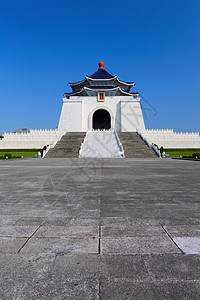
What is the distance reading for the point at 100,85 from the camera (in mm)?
48281

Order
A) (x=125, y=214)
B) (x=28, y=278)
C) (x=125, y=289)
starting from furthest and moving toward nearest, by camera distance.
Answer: (x=125, y=214)
(x=28, y=278)
(x=125, y=289)

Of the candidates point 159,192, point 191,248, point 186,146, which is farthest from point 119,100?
point 191,248

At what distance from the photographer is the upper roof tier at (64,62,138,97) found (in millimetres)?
46125

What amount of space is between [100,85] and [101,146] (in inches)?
949

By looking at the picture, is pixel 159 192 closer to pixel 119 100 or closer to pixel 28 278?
pixel 28 278

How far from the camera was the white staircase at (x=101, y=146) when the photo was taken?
2635 centimetres

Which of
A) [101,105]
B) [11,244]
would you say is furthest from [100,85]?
[11,244]

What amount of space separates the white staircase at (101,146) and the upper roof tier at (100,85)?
15.8 meters

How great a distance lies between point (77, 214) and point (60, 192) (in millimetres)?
1908

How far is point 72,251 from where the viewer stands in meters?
2.19

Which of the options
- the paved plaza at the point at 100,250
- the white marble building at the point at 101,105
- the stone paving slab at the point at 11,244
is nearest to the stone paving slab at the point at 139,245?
the paved plaza at the point at 100,250

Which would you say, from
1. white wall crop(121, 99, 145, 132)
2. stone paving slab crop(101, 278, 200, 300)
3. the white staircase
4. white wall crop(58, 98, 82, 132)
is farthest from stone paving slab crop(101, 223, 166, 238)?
white wall crop(121, 99, 145, 132)

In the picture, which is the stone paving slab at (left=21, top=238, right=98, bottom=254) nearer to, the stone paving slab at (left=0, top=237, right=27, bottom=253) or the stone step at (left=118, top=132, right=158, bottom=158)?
the stone paving slab at (left=0, top=237, right=27, bottom=253)

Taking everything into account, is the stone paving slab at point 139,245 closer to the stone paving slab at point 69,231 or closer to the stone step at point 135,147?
the stone paving slab at point 69,231
